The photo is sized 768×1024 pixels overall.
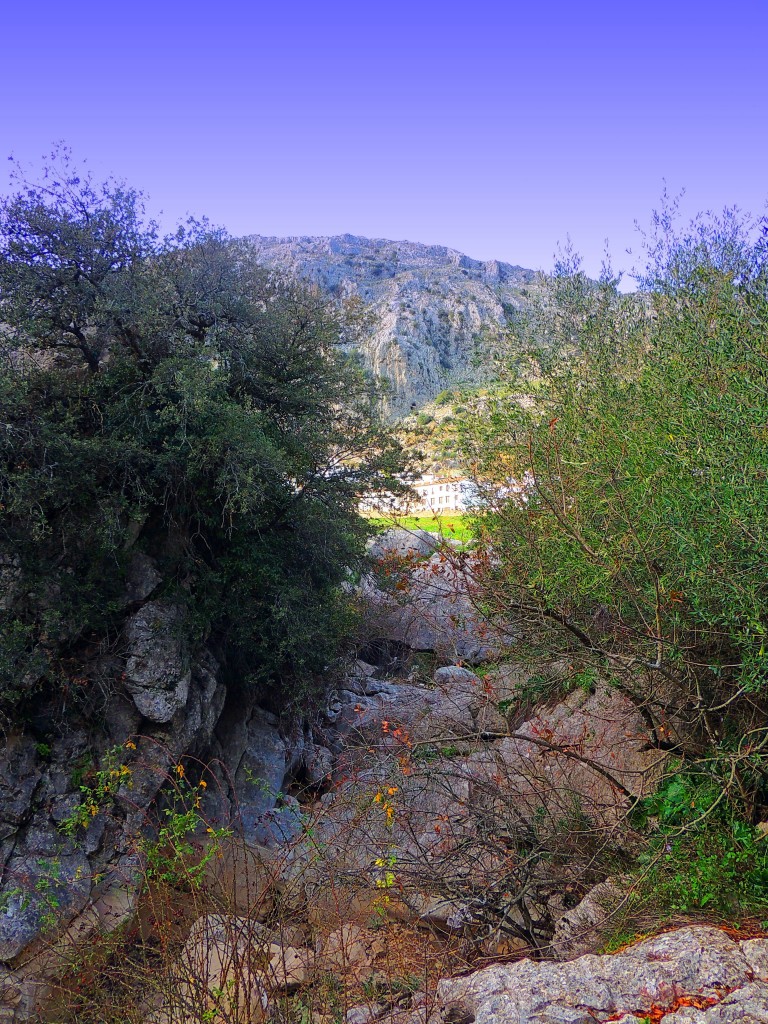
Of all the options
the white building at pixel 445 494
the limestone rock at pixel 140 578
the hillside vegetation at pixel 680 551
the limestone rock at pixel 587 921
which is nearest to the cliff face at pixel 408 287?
the white building at pixel 445 494

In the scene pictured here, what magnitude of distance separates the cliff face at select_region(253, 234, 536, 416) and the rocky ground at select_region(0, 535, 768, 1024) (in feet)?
95.7

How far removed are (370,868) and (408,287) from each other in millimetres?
84846

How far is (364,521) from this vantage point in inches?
585

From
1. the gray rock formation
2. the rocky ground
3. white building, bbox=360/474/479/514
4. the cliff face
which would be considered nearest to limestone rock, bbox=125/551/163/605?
the rocky ground

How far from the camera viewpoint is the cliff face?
65625mm

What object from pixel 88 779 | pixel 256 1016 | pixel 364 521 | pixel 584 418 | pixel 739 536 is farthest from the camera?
pixel 364 521

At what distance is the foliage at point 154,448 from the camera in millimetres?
10328

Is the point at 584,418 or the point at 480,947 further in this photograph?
the point at 584,418

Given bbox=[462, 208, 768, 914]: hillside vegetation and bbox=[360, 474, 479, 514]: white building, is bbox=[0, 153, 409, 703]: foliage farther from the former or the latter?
bbox=[462, 208, 768, 914]: hillside vegetation

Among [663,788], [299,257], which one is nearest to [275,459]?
[663,788]

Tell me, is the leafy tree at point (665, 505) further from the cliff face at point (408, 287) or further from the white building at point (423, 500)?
the cliff face at point (408, 287)

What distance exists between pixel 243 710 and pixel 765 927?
1025 centimetres

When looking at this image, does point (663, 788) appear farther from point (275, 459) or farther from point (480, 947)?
point (275, 459)

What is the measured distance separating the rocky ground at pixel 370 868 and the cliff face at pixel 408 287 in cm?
2917
